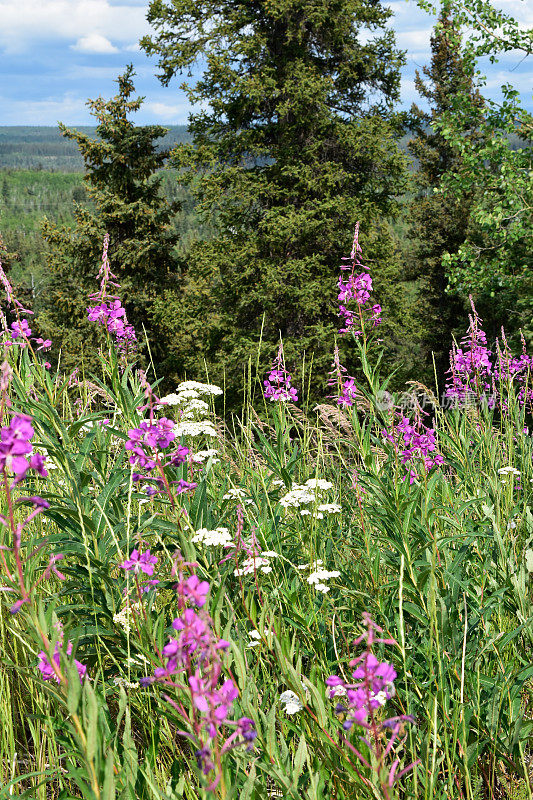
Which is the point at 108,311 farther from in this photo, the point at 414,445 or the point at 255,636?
the point at 255,636

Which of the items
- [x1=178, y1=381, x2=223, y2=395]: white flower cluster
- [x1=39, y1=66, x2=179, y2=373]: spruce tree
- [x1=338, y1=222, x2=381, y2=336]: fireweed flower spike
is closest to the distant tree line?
[x1=39, y1=66, x2=179, y2=373]: spruce tree

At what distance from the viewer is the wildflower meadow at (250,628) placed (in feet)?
3.30

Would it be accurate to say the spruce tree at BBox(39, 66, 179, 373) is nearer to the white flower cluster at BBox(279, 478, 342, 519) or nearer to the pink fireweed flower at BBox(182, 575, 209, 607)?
the white flower cluster at BBox(279, 478, 342, 519)

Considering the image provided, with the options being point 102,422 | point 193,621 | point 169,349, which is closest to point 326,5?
point 169,349

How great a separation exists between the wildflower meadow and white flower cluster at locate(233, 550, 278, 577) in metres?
0.01

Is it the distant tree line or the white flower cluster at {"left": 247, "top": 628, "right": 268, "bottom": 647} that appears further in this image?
the distant tree line

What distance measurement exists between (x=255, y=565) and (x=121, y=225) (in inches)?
787

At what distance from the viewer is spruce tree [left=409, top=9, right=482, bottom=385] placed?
71.7 ft

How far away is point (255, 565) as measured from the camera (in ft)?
5.39

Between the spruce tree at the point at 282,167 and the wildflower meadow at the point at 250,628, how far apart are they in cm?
1126

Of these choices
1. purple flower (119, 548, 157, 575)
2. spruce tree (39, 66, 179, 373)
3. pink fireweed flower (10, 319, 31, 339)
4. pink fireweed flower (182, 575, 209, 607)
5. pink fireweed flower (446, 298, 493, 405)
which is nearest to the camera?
pink fireweed flower (182, 575, 209, 607)

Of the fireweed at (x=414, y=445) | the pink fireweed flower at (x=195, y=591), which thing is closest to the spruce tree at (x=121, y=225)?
the fireweed at (x=414, y=445)

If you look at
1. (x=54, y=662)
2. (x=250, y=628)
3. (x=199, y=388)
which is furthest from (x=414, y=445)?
(x=54, y=662)

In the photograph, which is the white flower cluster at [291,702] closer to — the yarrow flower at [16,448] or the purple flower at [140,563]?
the purple flower at [140,563]
